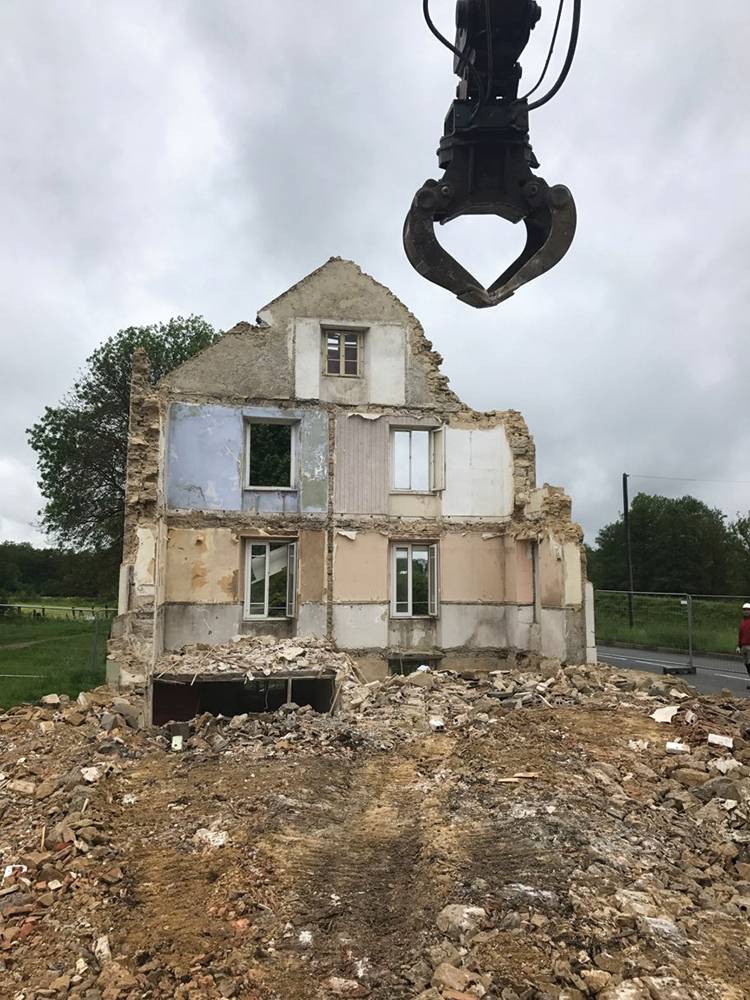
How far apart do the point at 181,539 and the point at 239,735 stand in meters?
5.28

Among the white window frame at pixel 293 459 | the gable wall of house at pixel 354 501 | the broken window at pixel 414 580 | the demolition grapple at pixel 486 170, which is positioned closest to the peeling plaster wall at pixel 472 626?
the gable wall of house at pixel 354 501

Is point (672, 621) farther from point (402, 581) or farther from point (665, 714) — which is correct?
point (665, 714)

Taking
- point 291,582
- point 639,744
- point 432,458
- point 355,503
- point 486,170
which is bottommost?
point 639,744

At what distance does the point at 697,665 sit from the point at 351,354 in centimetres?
1296

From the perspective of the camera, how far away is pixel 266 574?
1484cm

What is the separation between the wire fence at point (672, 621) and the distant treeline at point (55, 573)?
18.5m

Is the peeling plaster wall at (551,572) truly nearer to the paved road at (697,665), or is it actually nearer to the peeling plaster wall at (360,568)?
the peeling plaster wall at (360,568)

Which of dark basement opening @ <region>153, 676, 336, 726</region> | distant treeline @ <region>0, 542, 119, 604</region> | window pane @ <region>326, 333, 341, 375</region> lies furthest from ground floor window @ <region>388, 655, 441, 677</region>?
distant treeline @ <region>0, 542, 119, 604</region>

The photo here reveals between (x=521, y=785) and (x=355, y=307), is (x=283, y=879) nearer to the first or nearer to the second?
(x=521, y=785)

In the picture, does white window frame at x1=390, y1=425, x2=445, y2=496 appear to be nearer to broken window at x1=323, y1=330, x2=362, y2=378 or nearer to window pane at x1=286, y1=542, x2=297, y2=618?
broken window at x1=323, y1=330, x2=362, y2=378

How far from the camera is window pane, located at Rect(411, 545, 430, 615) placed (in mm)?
15562

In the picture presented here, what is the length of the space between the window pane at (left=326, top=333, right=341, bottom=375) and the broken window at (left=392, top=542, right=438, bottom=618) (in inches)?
162

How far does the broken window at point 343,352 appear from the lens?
15453mm

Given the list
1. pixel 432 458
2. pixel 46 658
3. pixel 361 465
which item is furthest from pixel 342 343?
pixel 46 658
